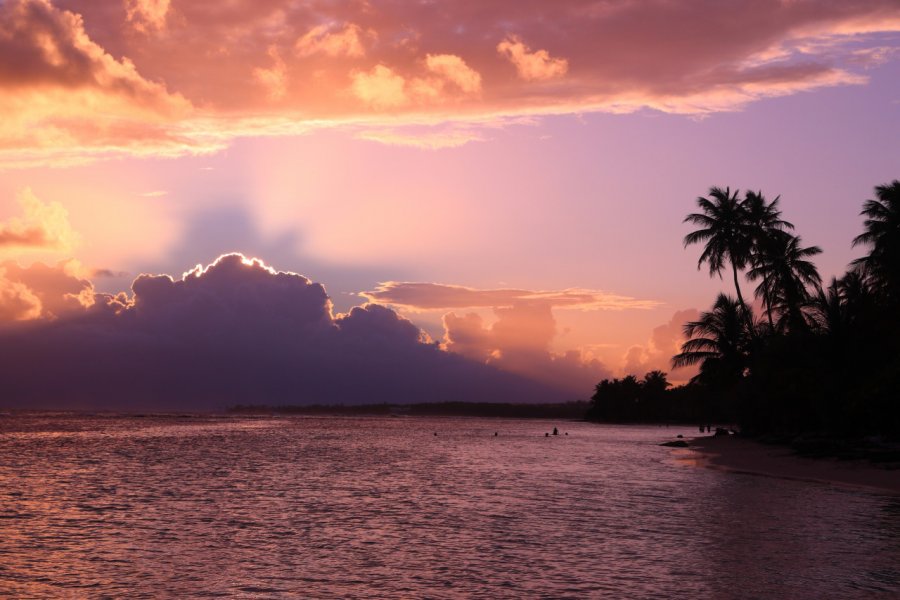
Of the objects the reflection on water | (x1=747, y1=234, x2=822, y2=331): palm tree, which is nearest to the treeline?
(x1=747, y1=234, x2=822, y2=331): palm tree

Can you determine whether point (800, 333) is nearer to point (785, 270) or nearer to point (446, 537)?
point (785, 270)

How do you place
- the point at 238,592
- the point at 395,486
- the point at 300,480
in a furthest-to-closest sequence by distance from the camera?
the point at 300,480, the point at 395,486, the point at 238,592

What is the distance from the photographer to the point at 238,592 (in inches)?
614

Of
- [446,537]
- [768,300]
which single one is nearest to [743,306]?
[768,300]

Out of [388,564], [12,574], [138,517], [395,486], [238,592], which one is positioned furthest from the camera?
[395,486]

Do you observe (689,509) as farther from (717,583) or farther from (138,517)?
(138,517)

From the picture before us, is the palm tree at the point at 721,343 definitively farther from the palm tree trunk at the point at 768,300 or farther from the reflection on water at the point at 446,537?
the reflection on water at the point at 446,537

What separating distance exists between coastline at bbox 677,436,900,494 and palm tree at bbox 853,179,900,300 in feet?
39.5

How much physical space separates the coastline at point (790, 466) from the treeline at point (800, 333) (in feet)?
14.4

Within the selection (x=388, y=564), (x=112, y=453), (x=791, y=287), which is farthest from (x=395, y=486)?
(x=791, y=287)

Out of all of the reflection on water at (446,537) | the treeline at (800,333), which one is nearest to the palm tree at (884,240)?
the treeline at (800,333)

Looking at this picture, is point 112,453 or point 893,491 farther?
point 112,453

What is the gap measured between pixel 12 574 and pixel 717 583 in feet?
49.7

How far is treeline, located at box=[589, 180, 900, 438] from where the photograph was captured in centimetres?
4988
